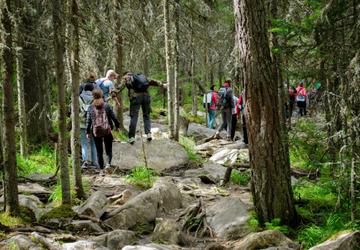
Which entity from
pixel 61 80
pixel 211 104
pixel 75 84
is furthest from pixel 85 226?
pixel 211 104

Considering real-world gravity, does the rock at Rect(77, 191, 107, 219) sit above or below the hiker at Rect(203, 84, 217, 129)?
below

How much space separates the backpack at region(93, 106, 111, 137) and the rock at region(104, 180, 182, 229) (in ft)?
8.07

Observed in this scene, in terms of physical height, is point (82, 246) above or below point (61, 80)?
below

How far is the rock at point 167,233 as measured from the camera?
6472 mm

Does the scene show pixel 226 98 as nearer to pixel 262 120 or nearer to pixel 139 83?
pixel 139 83

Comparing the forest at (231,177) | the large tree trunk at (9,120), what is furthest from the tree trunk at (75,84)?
the large tree trunk at (9,120)

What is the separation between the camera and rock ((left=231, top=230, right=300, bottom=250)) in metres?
5.73

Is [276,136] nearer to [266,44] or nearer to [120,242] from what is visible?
[266,44]

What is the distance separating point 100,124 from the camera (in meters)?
10.3

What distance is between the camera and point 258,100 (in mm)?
6570

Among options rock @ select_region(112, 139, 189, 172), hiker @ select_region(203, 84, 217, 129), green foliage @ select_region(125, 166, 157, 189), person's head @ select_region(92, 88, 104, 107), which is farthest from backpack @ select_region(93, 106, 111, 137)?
hiker @ select_region(203, 84, 217, 129)

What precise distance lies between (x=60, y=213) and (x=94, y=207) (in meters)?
0.54

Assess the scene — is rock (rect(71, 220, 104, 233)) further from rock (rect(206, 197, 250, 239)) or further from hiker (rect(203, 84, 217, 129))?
hiker (rect(203, 84, 217, 129))

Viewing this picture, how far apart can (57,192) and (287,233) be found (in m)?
4.13
